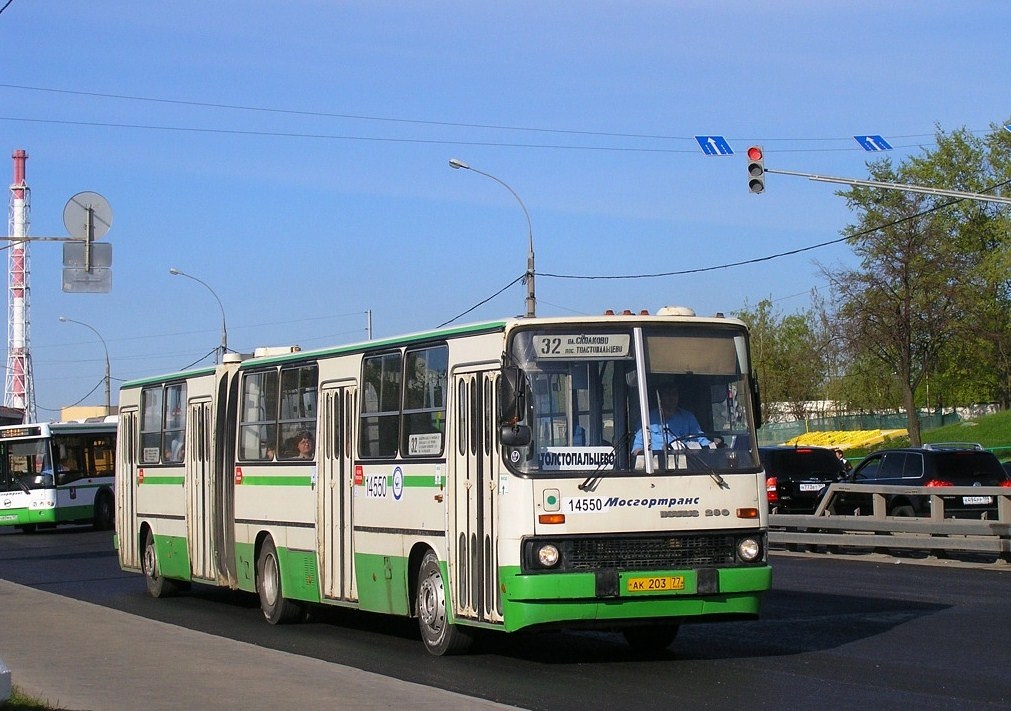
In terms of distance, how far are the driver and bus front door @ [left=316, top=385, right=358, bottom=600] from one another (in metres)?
3.91

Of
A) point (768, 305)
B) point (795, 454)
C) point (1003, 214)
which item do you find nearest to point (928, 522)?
point (795, 454)

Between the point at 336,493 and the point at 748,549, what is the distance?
4.75 metres

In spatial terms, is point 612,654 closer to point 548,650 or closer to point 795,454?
point 548,650

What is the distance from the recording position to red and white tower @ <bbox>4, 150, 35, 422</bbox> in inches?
3563

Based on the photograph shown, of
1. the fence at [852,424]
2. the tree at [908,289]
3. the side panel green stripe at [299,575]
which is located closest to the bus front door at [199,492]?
the side panel green stripe at [299,575]

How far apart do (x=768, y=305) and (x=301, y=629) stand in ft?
316

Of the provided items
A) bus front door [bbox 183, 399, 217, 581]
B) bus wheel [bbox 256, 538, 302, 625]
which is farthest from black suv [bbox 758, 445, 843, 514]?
bus wheel [bbox 256, 538, 302, 625]

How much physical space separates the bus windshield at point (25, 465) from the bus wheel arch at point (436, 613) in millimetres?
29201

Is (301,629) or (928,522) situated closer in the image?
(301,629)

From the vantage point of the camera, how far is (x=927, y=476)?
25922 millimetres

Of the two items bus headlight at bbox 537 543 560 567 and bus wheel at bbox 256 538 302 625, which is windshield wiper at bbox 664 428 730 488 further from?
bus wheel at bbox 256 538 302 625

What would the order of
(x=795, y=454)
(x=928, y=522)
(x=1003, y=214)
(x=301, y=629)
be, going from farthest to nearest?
(x=1003, y=214) < (x=795, y=454) < (x=928, y=522) < (x=301, y=629)

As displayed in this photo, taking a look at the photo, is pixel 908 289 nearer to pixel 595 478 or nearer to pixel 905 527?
pixel 905 527

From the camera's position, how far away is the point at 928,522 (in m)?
22.6
